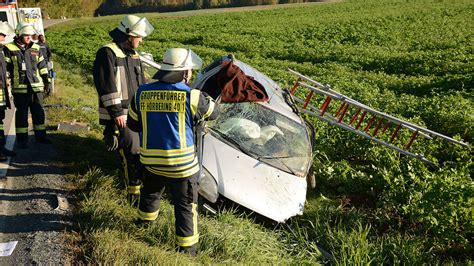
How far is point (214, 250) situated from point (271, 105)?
6.80ft

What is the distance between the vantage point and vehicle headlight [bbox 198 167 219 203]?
420cm

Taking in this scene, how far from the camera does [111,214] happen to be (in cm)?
405

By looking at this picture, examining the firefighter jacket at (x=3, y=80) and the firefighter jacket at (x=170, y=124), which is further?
the firefighter jacket at (x=3, y=80)

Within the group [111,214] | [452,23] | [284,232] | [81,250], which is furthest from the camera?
[452,23]

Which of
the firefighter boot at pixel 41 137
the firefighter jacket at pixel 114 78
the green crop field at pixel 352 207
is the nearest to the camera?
the green crop field at pixel 352 207

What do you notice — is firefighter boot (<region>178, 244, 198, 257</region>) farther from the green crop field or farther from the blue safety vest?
the blue safety vest

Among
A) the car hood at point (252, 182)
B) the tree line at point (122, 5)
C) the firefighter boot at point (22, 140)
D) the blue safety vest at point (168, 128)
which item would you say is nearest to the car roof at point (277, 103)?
the car hood at point (252, 182)

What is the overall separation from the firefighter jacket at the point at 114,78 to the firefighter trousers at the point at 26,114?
2033 mm

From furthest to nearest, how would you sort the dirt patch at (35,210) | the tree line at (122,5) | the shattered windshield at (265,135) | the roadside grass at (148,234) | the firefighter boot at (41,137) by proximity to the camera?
the tree line at (122,5) < the firefighter boot at (41,137) < the shattered windshield at (265,135) < the dirt patch at (35,210) < the roadside grass at (148,234)

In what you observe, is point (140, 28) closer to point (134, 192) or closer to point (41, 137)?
point (134, 192)

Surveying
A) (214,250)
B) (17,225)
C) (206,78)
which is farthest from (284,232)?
(17,225)

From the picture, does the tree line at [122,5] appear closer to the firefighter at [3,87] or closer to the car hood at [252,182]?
the firefighter at [3,87]

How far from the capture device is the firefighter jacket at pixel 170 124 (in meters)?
3.49

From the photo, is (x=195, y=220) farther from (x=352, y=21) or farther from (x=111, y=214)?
(x=352, y=21)
